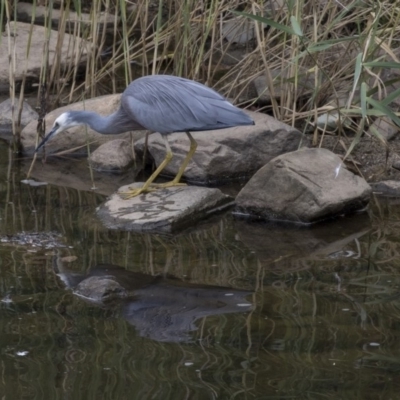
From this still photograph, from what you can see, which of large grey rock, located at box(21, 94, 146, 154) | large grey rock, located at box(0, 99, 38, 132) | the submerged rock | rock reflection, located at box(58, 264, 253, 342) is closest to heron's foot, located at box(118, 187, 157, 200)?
rock reflection, located at box(58, 264, 253, 342)

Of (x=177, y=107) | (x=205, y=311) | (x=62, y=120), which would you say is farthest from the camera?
(x=62, y=120)

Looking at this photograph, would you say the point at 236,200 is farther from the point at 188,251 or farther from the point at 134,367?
the point at 134,367

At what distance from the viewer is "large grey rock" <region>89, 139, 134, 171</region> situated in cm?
658

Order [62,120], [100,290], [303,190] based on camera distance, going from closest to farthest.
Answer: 1. [100,290]
2. [303,190]
3. [62,120]

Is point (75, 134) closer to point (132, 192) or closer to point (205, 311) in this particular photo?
point (132, 192)

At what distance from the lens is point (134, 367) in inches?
138

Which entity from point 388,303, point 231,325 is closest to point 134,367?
point 231,325

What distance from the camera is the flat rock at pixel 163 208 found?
17.3 feet

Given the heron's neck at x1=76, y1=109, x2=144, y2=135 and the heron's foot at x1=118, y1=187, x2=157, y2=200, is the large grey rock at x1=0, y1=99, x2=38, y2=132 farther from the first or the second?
the heron's foot at x1=118, y1=187, x2=157, y2=200

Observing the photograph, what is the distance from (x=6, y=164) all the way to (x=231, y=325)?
3115 millimetres

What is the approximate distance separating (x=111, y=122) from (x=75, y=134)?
1.19 meters

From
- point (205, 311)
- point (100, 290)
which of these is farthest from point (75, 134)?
point (205, 311)

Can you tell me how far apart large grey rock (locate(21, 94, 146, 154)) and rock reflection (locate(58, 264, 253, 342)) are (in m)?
2.45

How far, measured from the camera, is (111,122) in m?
5.87
